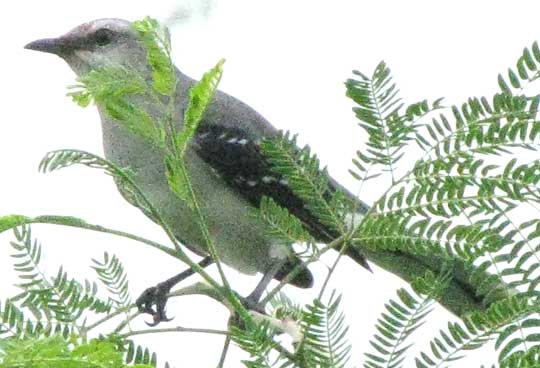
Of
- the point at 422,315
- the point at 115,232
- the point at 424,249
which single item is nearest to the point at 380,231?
the point at 424,249

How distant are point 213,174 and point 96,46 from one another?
3.50ft

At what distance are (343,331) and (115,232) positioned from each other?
1.64 feet

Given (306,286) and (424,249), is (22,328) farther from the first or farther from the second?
(306,286)

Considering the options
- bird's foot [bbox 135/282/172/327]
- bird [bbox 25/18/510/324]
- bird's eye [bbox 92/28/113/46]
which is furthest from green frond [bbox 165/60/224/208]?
bird's eye [bbox 92/28/113/46]

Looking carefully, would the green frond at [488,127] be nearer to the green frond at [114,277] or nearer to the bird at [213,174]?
the green frond at [114,277]

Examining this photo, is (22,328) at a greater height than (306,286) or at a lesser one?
lesser

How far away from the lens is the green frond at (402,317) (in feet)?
6.68

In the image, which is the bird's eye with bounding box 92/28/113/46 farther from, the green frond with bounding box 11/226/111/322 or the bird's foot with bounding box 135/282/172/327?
the green frond with bounding box 11/226/111/322

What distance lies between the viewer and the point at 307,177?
7.96 ft

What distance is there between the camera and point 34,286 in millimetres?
2484

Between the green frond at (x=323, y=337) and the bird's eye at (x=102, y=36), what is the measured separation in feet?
13.9

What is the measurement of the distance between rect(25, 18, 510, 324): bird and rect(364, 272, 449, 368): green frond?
2.79 m

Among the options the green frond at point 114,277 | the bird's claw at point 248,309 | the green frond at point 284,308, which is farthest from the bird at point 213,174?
the green frond at point 114,277

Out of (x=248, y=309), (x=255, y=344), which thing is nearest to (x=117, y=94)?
(x=255, y=344)
